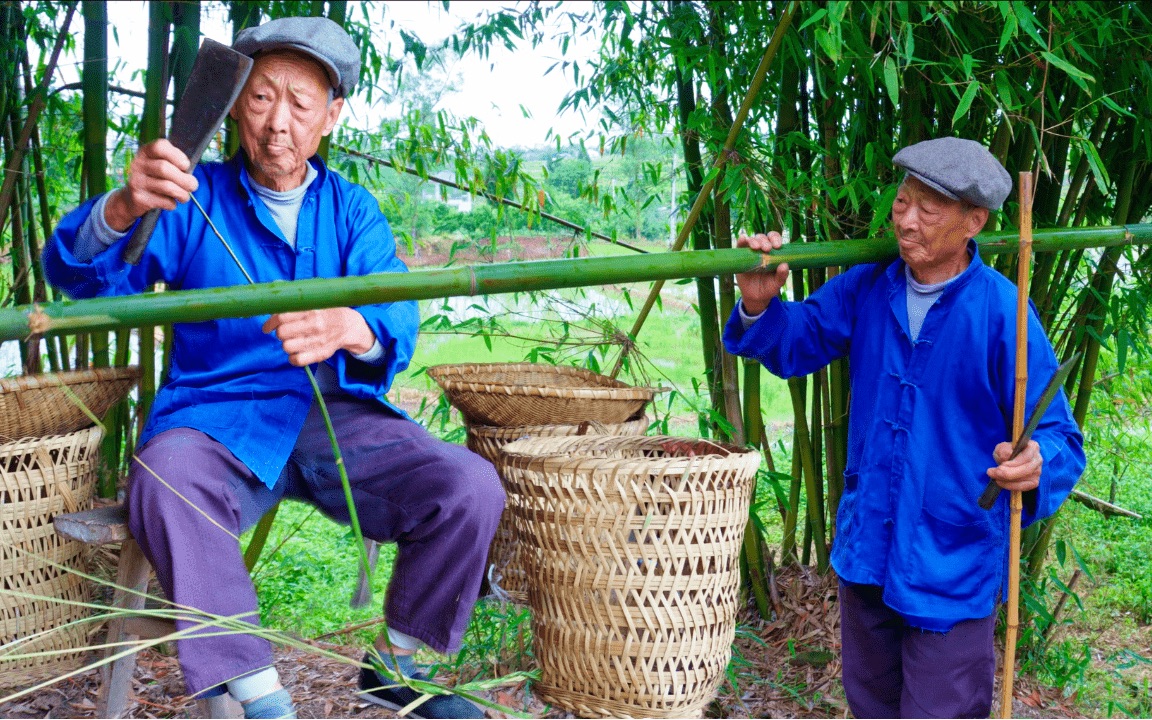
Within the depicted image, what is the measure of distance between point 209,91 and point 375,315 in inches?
24.4

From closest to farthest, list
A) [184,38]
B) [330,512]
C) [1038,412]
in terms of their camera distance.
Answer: [1038,412], [330,512], [184,38]

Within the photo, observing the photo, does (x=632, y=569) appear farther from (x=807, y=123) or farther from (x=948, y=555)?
(x=807, y=123)

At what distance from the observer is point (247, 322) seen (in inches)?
79.8

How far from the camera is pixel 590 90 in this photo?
318cm

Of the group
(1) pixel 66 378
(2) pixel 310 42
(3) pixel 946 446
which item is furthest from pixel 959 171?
(1) pixel 66 378

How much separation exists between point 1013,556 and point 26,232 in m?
2.77

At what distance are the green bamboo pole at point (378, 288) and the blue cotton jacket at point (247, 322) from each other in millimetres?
553

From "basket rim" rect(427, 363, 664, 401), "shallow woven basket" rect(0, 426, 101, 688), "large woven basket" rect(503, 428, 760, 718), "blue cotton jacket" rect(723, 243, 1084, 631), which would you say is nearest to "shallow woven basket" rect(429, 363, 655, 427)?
"basket rim" rect(427, 363, 664, 401)

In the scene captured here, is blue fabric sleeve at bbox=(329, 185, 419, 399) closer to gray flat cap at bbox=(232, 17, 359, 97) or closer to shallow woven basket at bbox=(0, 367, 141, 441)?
gray flat cap at bbox=(232, 17, 359, 97)

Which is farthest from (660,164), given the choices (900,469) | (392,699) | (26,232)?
(26,232)

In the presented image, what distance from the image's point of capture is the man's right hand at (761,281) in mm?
1814

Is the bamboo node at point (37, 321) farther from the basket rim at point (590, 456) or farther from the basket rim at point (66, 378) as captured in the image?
the basket rim at point (590, 456)

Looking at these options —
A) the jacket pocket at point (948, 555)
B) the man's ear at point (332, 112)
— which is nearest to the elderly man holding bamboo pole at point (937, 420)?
the jacket pocket at point (948, 555)

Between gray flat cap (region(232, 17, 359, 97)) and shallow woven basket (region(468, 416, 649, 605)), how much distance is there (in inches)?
35.2
